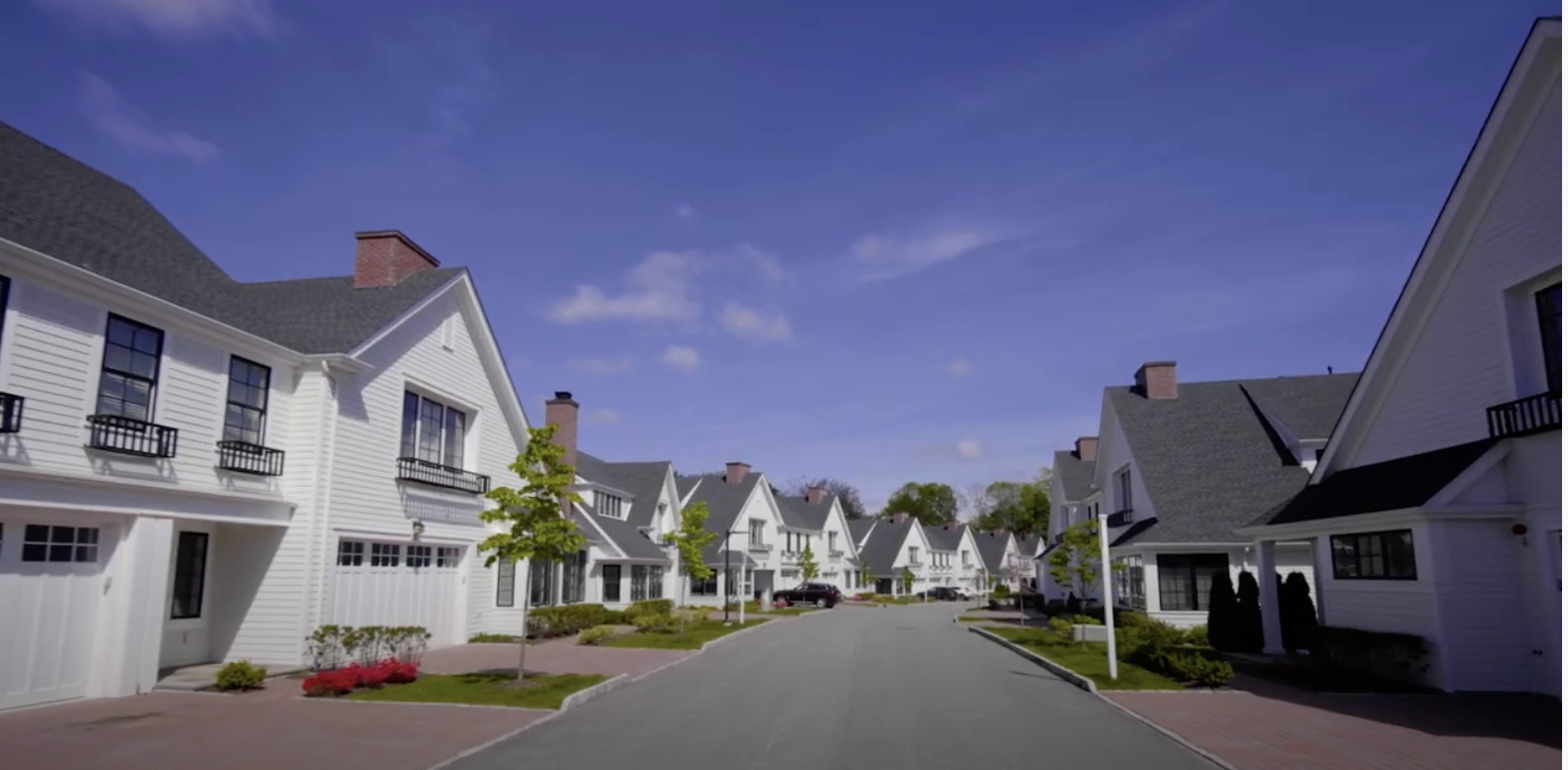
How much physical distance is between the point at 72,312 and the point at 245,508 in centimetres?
458

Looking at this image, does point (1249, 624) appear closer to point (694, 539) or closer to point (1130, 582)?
point (1130, 582)

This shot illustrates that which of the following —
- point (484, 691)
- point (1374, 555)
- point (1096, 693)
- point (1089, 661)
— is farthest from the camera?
point (1089, 661)

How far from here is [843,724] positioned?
494 inches

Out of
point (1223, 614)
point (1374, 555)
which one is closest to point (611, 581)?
point (1223, 614)

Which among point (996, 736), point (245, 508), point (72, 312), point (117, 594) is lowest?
point (996, 736)

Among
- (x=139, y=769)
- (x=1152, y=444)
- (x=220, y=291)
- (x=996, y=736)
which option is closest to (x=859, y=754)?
(x=996, y=736)

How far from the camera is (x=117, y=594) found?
13.9 meters

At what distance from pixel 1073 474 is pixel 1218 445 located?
49.9 ft

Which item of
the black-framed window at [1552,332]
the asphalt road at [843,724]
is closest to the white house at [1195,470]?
the asphalt road at [843,724]

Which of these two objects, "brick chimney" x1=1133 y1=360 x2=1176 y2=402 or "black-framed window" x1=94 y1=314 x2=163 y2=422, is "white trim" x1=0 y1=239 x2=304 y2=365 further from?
"brick chimney" x1=1133 y1=360 x2=1176 y2=402

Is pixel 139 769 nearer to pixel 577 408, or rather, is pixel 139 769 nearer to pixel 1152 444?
pixel 577 408

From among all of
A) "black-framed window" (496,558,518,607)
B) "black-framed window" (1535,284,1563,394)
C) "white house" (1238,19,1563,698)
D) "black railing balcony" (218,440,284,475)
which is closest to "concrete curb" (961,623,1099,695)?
"white house" (1238,19,1563,698)

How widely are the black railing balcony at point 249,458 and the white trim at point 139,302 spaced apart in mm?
1713

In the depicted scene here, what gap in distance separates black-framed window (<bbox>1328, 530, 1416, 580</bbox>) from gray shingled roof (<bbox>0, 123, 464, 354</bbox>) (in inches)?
757
